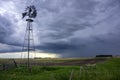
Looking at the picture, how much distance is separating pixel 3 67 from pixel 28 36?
7413 mm

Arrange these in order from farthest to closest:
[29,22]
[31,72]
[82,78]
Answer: [29,22] → [31,72] → [82,78]

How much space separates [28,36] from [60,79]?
1712 centimetres

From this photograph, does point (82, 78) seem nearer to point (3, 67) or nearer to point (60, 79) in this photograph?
point (60, 79)

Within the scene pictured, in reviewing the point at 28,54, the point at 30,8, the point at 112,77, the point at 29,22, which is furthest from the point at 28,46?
the point at 112,77

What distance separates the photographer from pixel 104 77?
22141 millimetres

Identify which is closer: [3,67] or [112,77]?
[112,77]

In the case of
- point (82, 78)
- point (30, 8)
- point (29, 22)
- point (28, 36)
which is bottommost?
point (82, 78)

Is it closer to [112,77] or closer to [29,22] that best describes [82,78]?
[112,77]

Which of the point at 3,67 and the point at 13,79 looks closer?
the point at 13,79

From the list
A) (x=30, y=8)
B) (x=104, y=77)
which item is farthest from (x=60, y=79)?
(x=30, y=8)

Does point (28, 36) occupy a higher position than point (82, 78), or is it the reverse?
point (28, 36)

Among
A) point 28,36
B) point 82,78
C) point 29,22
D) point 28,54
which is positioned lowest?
point 82,78

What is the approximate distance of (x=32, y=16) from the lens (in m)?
37.9

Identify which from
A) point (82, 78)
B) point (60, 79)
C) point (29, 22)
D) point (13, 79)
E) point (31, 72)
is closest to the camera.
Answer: point (60, 79)
